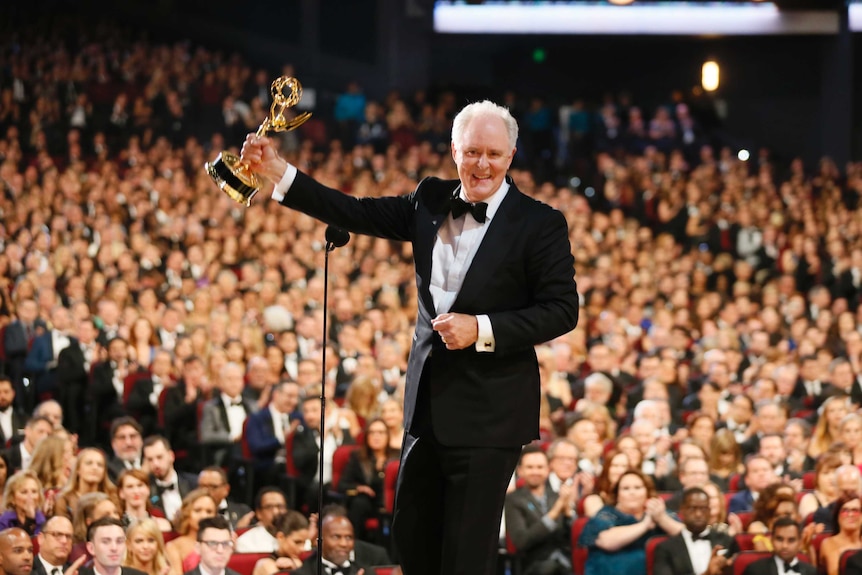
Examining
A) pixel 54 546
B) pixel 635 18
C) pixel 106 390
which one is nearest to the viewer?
pixel 54 546

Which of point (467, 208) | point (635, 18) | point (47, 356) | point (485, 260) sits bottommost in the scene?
point (47, 356)

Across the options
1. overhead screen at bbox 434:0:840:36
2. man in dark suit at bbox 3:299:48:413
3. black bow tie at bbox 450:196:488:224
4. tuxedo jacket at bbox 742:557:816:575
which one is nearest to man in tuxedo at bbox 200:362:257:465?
man in dark suit at bbox 3:299:48:413

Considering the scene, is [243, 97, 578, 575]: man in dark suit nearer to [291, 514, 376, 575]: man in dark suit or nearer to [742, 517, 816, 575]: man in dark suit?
[291, 514, 376, 575]: man in dark suit

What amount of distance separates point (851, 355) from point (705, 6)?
9011 mm

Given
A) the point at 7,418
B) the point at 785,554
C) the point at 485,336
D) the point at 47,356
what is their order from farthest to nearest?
the point at 47,356 → the point at 7,418 → the point at 785,554 → the point at 485,336

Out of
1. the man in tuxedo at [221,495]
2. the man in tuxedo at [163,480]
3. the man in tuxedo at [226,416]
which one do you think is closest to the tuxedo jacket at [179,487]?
the man in tuxedo at [163,480]

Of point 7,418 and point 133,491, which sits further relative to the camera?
point 7,418

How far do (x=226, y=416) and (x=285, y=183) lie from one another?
16.4ft

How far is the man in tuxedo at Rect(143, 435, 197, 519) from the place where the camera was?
624cm

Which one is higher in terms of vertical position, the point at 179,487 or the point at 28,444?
the point at 28,444

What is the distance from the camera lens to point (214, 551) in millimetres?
5059

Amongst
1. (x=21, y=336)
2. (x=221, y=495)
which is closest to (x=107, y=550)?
(x=221, y=495)

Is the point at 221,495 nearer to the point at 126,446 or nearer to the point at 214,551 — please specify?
the point at 126,446

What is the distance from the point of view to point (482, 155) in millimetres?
2557
